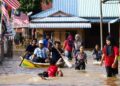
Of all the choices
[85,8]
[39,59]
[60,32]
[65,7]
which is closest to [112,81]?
[39,59]

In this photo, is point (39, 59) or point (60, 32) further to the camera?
point (60, 32)

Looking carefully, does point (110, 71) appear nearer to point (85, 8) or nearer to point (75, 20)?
point (75, 20)

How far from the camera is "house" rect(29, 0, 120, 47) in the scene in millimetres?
51250

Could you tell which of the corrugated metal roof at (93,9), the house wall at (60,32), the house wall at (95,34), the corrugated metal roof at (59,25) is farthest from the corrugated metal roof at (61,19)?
the house wall at (95,34)

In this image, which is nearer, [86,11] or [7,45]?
[7,45]

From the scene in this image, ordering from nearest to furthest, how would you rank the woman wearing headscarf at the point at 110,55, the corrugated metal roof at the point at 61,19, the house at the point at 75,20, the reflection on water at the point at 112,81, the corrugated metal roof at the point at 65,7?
the reflection on water at the point at 112,81 → the woman wearing headscarf at the point at 110,55 → the house at the point at 75,20 → the corrugated metal roof at the point at 61,19 → the corrugated metal roof at the point at 65,7

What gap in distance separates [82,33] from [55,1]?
4.25 m

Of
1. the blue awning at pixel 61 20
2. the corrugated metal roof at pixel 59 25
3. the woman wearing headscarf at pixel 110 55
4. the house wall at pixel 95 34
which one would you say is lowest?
the house wall at pixel 95 34

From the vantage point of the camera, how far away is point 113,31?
178ft

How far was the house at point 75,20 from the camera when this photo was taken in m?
51.2

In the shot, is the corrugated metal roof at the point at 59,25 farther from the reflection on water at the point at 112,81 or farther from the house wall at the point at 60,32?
the reflection on water at the point at 112,81

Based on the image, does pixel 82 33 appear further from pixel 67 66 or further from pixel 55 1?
pixel 67 66

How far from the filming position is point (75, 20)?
51.8 metres

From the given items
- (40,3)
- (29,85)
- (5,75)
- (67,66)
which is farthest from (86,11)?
(29,85)
